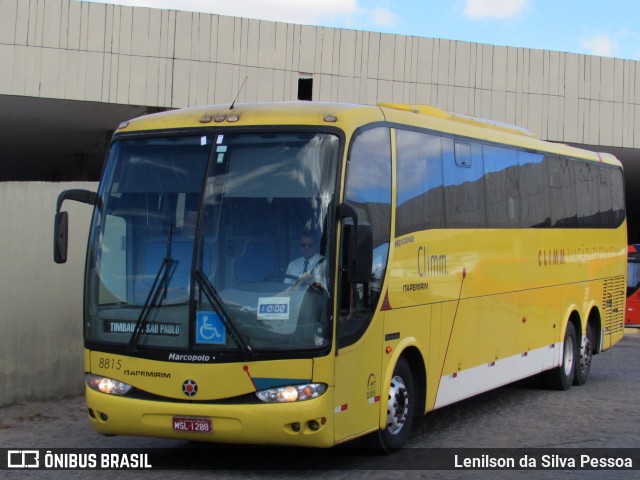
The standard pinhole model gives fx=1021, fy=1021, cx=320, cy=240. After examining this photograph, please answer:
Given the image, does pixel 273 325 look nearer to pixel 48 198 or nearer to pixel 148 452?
pixel 148 452

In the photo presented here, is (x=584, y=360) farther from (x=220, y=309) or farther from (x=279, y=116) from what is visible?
(x=220, y=309)

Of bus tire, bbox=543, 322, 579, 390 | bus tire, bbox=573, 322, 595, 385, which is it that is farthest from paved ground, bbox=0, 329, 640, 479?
bus tire, bbox=573, 322, 595, 385

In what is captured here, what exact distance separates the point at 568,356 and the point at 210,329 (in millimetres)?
8302

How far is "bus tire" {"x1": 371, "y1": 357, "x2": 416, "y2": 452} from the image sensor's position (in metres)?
9.36

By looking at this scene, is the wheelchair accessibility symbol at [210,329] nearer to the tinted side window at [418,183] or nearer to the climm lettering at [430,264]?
the tinted side window at [418,183]

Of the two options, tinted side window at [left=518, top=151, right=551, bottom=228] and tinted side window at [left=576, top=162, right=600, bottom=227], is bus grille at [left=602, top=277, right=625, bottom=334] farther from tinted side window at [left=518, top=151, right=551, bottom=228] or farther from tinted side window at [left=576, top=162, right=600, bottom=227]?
tinted side window at [left=518, top=151, right=551, bottom=228]

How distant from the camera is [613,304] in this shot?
1720 cm

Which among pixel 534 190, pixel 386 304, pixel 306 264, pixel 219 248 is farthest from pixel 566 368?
pixel 219 248

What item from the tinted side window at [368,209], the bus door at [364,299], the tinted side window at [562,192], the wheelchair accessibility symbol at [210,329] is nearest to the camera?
the wheelchair accessibility symbol at [210,329]

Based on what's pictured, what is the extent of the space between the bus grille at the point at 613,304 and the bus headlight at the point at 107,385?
1009cm

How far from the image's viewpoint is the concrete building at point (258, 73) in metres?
23.9

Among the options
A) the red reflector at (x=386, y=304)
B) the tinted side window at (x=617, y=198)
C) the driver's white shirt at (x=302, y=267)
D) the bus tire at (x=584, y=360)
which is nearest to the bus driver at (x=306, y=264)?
the driver's white shirt at (x=302, y=267)

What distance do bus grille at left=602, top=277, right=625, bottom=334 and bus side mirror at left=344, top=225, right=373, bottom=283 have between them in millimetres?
9354

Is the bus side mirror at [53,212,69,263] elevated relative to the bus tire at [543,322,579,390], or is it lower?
elevated
